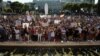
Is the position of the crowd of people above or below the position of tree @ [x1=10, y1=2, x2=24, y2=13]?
above

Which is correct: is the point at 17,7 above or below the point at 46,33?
below

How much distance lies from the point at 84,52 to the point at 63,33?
2416 millimetres

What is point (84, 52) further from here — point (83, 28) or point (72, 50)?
point (83, 28)

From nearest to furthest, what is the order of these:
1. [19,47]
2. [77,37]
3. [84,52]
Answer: [19,47] < [84,52] < [77,37]

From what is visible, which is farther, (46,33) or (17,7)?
(17,7)

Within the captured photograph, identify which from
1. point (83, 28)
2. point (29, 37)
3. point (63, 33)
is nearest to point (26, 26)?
point (29, 37)

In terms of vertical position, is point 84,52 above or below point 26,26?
below

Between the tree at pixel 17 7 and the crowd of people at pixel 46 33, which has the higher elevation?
the crowd of people at pixel 46 33

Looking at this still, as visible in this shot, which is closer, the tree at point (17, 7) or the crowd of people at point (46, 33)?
the crowd of people at point (46, 33)

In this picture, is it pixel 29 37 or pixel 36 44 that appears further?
pixel 29 37

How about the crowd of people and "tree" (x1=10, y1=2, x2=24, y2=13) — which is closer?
the crowd of people

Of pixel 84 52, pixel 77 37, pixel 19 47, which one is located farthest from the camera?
pixel 77 37

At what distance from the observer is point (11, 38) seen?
27.2 m

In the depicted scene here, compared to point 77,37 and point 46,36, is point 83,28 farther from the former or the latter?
point 46,36
